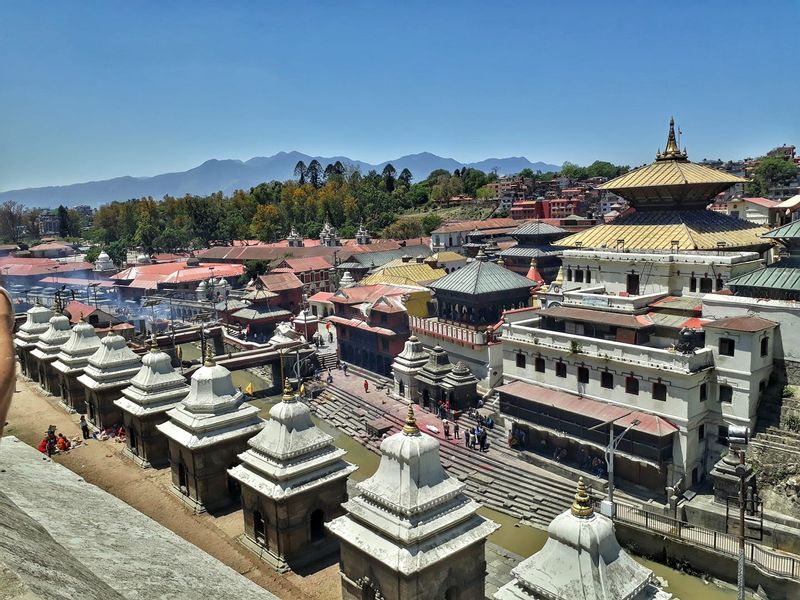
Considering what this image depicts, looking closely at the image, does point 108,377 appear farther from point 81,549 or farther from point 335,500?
point 81,549

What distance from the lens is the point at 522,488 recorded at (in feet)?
92.4

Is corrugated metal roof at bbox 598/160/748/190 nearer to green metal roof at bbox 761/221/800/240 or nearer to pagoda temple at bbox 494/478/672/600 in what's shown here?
green metal roof at bbox 761/221/800/240

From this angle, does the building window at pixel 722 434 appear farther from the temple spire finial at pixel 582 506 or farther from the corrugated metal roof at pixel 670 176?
the temple spire finial at pixel 582 506

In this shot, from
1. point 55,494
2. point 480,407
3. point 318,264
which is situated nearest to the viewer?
point 55,494

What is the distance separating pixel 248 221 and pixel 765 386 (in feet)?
392

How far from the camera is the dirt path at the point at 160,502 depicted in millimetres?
18625

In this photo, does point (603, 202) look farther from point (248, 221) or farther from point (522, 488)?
point (522, 488)

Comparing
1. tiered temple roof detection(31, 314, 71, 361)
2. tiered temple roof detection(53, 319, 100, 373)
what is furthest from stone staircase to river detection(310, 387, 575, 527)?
tiered temple roof detection(31, 314, 71, 361)

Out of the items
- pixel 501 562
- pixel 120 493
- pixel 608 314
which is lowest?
pixel 501 562

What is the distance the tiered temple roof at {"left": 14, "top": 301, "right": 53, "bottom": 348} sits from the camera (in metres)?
40.2

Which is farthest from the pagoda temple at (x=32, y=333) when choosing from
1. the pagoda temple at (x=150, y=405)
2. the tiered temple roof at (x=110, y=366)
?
the pagoda temple at (x=150, y=405)

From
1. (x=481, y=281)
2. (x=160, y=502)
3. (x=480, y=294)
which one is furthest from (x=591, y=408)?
(x=160, y=502)

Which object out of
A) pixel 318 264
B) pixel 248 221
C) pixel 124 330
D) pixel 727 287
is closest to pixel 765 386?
pixel 727 287

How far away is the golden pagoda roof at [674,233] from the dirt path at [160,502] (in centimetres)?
2609
